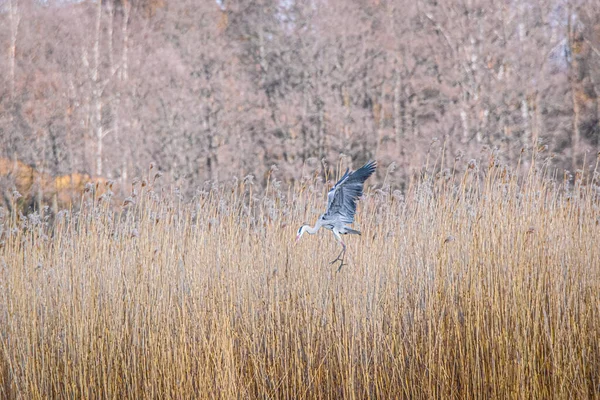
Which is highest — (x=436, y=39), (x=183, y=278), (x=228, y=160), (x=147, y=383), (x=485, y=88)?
(x=436, y=39)

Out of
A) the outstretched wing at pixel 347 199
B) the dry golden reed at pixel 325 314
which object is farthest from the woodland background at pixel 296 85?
the outstretched wing at pixel 347 199

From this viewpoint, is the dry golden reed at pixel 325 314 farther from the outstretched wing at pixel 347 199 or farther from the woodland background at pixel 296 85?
the woodland background at pixel 296 85

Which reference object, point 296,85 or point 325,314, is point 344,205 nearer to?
point 325,314

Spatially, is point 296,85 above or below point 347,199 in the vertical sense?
above

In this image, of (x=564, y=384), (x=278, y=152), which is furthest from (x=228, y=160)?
(x=564, y=384)

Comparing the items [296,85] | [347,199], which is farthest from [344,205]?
[296,85]

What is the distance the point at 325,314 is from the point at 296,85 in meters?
11.5

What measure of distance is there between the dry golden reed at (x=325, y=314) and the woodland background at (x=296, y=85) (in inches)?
349

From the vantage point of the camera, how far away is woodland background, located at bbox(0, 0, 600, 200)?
1236 centimetres

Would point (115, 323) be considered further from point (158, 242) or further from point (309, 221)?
point (309, 221)

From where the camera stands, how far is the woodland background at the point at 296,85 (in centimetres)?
1236

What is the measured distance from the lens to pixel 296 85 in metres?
14.1

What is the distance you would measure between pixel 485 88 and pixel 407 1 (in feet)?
9.07

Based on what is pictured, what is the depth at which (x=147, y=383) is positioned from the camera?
9.74ft
